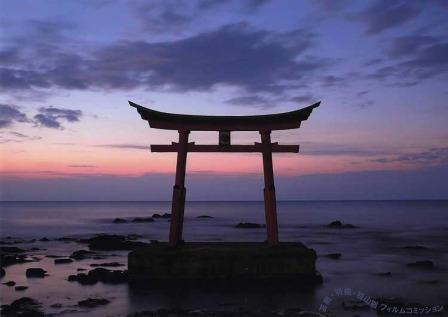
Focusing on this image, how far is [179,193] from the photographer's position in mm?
13016

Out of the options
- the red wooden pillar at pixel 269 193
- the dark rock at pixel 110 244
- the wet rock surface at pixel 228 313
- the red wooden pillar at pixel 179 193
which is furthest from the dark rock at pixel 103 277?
the dark rock at pixel 110 244

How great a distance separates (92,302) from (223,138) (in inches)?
221

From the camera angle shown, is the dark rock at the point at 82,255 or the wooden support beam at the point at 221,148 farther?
the dark rock at the point at 82,255

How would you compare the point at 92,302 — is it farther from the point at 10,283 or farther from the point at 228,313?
the point at 10,283

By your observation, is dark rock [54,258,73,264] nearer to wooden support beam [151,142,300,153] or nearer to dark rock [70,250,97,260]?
dark rock [70,250,97,260]

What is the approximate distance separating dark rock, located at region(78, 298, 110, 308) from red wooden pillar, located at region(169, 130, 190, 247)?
2295mm

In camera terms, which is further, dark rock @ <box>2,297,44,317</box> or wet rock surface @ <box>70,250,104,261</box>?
wet rock surface @ <box>70,250,104,261</box>

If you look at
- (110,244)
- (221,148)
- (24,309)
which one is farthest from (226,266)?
(110,244)

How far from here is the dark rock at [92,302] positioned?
38.0 ft

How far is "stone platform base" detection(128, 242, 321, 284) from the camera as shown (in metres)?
12.2

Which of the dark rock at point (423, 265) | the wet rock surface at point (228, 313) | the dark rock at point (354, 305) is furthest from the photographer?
the dark rock at point (423, 265)

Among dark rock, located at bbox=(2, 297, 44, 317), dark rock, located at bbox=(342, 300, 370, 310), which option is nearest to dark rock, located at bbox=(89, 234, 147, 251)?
dark rock, located at bbox=(2, 297, 44, 317)

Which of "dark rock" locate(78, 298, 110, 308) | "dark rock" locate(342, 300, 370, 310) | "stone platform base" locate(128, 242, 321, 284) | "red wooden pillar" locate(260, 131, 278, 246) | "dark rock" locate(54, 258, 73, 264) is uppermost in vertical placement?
"red wooden pillar" locate(260, 131, 278, 246)

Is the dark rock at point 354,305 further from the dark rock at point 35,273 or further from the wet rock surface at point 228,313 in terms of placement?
the dark rock at point 35,273
